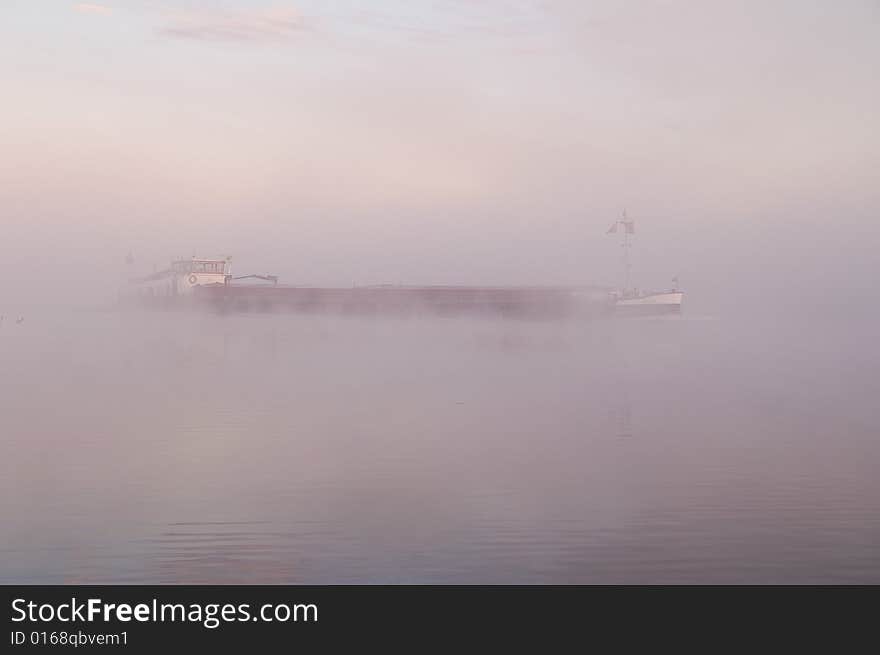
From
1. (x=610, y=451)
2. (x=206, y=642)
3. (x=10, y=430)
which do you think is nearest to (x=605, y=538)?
(x=206, y=642)

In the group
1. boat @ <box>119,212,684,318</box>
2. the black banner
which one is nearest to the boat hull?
boat @ <box>119,212,684,318</box>

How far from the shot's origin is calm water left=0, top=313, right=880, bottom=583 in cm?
970

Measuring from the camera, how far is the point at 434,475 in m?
14.1

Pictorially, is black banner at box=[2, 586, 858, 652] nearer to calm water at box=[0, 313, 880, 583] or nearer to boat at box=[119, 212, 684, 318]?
calm water at box=[0, 313, 880, 583]

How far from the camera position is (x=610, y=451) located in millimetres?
16531

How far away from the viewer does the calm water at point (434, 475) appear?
382 inches

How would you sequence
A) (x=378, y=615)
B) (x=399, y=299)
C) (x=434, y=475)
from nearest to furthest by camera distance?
(x=378, y=615) < (x=434, y=475) < (x=399, y=299)

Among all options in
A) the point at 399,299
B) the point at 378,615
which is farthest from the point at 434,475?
the point at 399,299

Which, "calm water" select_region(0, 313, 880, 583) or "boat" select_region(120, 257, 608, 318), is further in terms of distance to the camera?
"boat" select_region(120, 257, 608, 318)

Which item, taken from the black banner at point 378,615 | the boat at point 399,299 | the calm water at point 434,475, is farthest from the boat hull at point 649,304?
the black banner at point 378,615

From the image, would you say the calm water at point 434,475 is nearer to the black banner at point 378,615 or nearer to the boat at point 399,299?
the black banner at point 378,615

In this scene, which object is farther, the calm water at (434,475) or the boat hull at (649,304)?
the boat hull at (649,304)

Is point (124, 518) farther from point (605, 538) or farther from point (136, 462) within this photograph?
point (605, 538)

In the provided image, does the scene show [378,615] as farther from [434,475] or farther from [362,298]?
[362,298]
